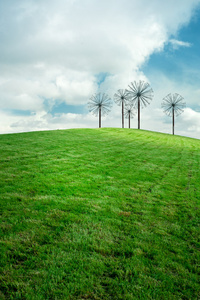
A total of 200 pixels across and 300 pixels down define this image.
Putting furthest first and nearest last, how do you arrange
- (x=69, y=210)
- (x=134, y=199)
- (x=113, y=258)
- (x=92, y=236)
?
(x=134, y=199), (x=69, y=210), (x=92, y=236), (x=113, y=258)

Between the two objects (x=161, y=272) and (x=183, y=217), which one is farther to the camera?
(x=183, y=217)

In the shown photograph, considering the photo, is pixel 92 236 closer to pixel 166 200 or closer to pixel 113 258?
pixel 113 258

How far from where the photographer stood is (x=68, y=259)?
11.6 feet

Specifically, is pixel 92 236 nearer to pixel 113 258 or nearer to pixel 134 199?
pixel 113 258

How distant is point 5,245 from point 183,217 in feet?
17.0

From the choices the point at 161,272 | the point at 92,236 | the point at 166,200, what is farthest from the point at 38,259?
the point at 166,200

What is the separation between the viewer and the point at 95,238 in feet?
14.1

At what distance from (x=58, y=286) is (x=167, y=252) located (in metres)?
2.42

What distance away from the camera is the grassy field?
3021 millimetres

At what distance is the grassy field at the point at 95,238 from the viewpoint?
3021 mm

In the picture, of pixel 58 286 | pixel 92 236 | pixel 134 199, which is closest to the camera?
pixel 58 286

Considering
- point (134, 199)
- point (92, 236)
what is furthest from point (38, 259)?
point (134, 199)

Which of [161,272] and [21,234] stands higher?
[21,234]

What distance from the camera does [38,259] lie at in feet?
11.5
